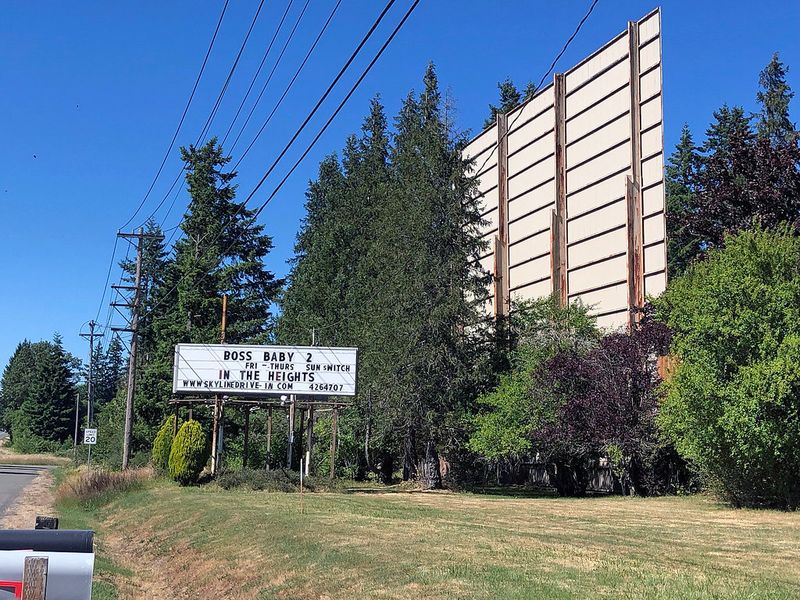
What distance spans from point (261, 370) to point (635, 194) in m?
17.6

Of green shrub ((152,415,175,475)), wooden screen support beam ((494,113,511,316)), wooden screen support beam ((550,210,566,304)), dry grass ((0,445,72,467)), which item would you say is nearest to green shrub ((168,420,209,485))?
green shrub ((152,415,175,475))

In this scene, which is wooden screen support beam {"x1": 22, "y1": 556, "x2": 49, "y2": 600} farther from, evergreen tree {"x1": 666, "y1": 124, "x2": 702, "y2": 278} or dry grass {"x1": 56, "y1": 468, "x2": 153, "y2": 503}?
evergreen tree {"x1": 666, "y1": 124, "x2": 702, "y2": 278}

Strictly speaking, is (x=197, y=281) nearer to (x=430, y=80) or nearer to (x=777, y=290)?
(x=430, y=80)

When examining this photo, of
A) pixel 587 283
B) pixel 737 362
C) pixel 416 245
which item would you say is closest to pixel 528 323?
pixel 587 283

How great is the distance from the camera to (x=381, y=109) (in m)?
65.4

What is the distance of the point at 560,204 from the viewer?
44219mm

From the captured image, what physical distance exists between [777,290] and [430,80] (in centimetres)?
2623

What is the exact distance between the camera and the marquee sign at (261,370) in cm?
3350

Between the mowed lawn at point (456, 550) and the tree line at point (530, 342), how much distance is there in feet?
11.0

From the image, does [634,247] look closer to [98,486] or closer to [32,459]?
[98,486]

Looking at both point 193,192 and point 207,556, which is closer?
point 207,556

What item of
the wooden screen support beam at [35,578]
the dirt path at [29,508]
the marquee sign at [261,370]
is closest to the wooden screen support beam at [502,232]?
the marquee sign at [261,370]

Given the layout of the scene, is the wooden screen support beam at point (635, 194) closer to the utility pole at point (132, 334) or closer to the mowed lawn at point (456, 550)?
the mowed lawn at point (456, 550)

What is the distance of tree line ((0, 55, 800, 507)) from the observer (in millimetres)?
23141
